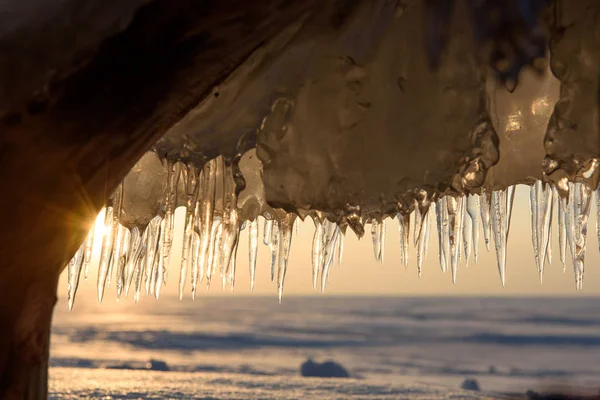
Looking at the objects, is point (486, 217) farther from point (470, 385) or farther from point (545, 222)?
point (470, 385)

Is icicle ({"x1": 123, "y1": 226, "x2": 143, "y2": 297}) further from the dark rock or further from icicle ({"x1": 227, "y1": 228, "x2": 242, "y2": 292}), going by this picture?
the dark rock

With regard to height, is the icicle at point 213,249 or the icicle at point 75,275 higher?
the icicle at point 213,249

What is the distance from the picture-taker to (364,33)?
205 centimetres

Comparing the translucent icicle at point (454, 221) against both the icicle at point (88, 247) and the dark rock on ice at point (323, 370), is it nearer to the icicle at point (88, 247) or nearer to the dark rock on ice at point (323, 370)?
the icicle at point (88, 247)

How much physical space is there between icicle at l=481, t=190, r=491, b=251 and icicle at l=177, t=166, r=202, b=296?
1144 mm

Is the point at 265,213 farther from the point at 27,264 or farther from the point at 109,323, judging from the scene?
the point at 109,323

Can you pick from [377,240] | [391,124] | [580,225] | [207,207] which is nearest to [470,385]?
[377,240]

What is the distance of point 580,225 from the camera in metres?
2.64

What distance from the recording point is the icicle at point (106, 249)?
279cm

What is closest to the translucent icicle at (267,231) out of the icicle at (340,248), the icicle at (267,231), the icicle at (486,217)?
the icicle at (267,231)

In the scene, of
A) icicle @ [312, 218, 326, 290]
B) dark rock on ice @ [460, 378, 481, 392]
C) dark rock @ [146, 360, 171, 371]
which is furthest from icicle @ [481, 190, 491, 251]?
dark rock @ [146, 360, 171, 371]

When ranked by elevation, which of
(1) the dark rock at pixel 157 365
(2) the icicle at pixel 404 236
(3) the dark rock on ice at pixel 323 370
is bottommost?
(1) the dark rock at pixel 157 365

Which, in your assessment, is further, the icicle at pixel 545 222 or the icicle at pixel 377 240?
the icicle at pixel 377 240

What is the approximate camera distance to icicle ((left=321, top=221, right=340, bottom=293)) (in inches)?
122
